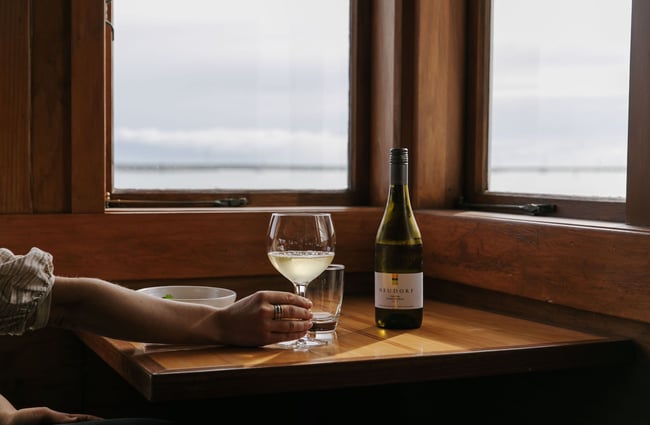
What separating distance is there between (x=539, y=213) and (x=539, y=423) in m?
0.48

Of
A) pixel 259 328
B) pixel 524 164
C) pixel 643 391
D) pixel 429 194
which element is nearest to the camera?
pixel 259 328

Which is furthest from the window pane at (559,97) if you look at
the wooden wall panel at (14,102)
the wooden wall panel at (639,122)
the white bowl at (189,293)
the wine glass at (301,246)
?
the wooden wall panel at (14,102)

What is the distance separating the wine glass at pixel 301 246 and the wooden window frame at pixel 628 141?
566 millimetres

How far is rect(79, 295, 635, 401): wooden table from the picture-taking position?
3.99 feet

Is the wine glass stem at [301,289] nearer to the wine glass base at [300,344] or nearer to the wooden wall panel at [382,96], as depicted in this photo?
the wine glass base at [300,344]

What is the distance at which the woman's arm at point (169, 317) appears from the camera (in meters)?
1.33

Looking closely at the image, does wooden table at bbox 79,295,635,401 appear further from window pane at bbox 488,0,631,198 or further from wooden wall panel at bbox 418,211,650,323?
window pane at bbox 488,0,631,198

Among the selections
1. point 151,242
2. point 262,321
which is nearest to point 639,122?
point 262,321

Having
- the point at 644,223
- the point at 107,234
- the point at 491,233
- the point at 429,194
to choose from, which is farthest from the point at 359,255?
the point at 644,223

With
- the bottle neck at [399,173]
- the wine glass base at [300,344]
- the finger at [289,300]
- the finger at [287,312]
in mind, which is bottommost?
the wine glass base at [300,344]

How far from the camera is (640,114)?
154 centimetres

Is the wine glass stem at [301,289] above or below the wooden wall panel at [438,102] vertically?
below

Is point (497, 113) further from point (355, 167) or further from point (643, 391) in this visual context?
point (643, 391)

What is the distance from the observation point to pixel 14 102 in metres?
1.86
